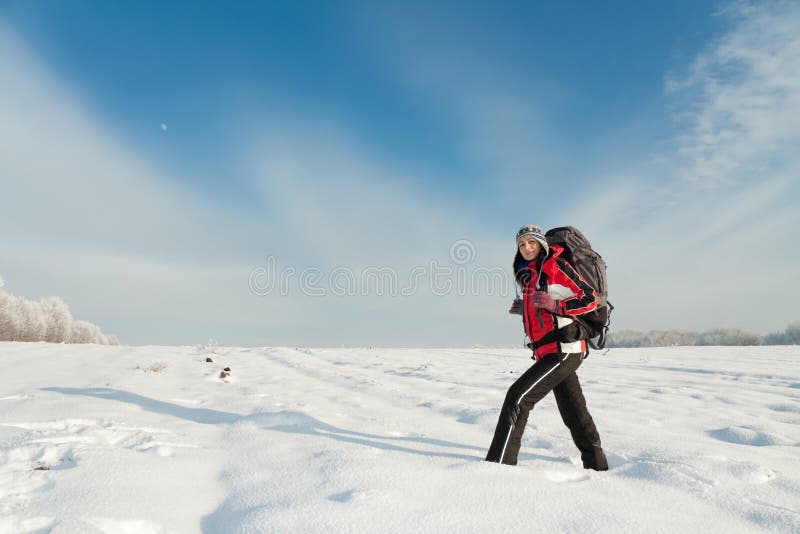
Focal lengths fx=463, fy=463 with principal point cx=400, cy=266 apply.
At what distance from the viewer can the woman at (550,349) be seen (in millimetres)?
3121

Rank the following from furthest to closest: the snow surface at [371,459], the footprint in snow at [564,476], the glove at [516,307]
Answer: the glove at [516,307]
the footprint in snow at [564,476]
the snow surface at [371,459]

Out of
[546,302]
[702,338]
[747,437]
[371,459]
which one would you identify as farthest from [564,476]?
[702,338]

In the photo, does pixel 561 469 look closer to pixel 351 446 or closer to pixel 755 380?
pixel 351 446

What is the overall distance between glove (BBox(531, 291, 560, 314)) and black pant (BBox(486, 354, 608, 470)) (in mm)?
342

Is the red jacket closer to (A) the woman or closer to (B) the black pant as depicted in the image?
(A) the woman

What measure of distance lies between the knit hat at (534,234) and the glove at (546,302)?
35 centimetres

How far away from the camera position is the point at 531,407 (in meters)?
3.19

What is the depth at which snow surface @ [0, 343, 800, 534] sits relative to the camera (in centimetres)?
220

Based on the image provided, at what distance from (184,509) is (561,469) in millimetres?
2297

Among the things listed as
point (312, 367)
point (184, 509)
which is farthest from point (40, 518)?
point (312, 367)

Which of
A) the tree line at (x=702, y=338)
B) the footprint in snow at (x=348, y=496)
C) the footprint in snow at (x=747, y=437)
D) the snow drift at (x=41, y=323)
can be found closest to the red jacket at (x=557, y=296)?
the footprint in snow at (x=348, y=496)

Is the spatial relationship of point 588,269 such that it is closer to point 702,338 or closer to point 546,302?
point 546,302

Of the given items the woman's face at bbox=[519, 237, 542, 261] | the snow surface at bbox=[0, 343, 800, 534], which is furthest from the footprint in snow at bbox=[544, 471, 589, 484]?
the woman's face at bbox=[519, 237, 542, 261]

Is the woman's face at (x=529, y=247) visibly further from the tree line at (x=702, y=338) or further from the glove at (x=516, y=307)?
the tree line at (x=702, y=338)
